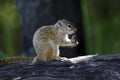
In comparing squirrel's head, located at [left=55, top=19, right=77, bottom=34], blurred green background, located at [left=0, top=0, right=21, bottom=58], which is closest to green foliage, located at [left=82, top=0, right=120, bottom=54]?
blurred green background, located at [left=0, top=0, right=21, bottom=58]

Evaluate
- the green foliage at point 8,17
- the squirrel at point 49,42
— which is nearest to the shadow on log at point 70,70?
the squirrel at point 49,42

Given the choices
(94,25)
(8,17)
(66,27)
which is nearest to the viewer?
(66,27)

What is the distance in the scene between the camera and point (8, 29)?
→ 1230 centimetres

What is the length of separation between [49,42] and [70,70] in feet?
1.44

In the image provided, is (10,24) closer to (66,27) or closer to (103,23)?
(103,23)

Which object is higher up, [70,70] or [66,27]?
[66,27]

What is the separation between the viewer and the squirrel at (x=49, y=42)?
613 centimetres

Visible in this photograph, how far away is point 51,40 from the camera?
20.4 ft

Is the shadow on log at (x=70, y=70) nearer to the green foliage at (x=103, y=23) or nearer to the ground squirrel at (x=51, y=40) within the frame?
the ground squirrel at (x=51, y=40)

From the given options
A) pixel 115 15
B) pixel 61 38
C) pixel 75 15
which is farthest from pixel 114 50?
pixel 61 38

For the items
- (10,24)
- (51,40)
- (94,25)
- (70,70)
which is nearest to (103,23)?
(94,25)

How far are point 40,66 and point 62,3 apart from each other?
3.58 metres

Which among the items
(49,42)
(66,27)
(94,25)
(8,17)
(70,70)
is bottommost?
(70,70)

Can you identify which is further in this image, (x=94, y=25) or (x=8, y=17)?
(x=8, y=17)
